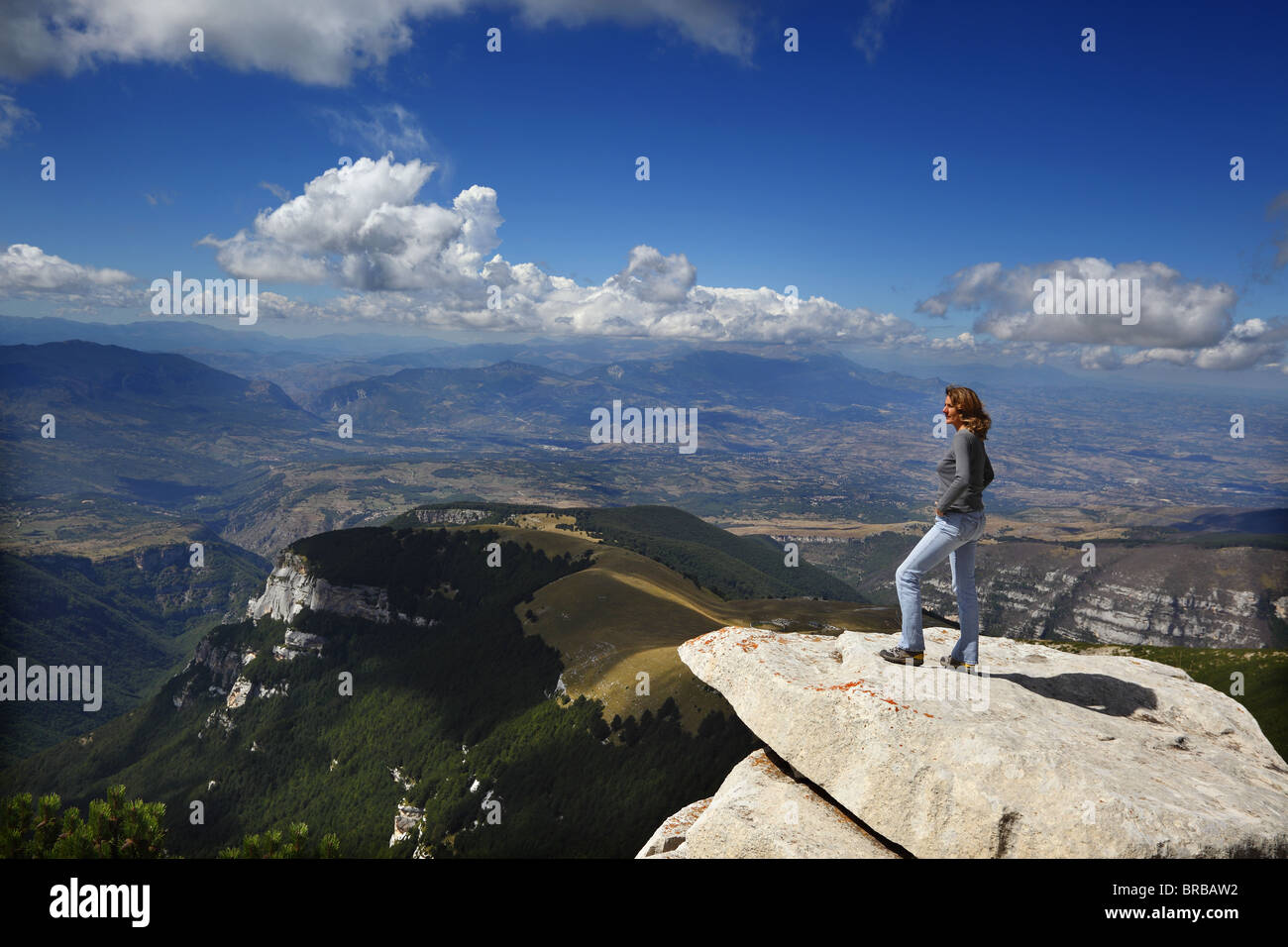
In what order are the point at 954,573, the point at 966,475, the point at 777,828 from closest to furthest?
the point at 777,828
the point at 966,475
the point at 954,573

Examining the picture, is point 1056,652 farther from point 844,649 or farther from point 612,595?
point 612,595

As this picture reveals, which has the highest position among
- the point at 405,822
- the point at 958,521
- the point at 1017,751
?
the point at 958,521

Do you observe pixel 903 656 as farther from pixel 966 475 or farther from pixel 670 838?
pixel 670 838

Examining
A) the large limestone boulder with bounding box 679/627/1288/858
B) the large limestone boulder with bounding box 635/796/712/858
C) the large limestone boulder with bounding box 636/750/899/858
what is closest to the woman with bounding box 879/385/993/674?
the large limestone boulder with bounding box 679/627/1288/858

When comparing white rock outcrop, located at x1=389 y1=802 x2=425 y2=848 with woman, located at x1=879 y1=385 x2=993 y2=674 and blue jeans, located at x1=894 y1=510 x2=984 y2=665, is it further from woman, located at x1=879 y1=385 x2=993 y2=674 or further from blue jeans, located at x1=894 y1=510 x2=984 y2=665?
woman, located at x1=879 y1=385 x2=993 y2=674

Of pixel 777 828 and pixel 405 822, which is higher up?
pixel 777 828

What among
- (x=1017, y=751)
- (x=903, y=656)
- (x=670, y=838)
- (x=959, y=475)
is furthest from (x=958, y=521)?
(x=670, y=838)

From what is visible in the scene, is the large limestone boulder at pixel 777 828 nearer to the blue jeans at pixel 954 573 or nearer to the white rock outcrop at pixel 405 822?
the blue jeans at pixel 954 573
